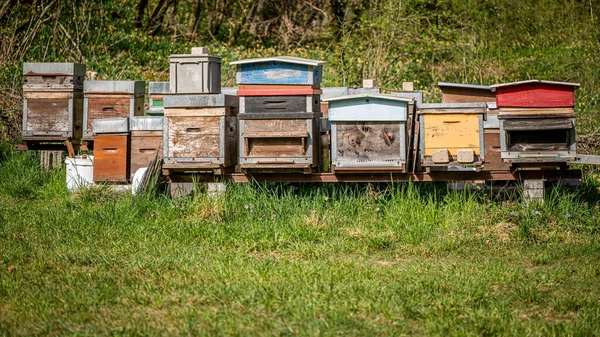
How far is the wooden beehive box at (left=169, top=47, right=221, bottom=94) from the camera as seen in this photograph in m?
7.59

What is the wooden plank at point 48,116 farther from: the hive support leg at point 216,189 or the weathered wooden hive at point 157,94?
the hive support leg at point 216,189

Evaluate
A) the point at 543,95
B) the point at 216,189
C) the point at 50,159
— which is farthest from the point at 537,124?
the point at 50,159

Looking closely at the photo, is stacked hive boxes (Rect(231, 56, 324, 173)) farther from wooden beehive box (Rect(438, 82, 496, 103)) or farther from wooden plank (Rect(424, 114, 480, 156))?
wooden beehive box (Rect(438, 82, 496, 103))

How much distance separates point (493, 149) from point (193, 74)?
3222 millimetres

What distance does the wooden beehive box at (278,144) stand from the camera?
715 centimetres

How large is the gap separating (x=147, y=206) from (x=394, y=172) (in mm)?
2506

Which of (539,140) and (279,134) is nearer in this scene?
(279,134)

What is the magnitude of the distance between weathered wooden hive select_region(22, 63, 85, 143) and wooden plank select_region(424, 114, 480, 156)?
4.58 meters

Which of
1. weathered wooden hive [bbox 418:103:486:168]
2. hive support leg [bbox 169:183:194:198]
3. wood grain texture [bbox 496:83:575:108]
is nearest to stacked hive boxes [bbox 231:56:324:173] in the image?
hive support leg [bbox 169:183:194:198]

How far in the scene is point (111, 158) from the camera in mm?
8031

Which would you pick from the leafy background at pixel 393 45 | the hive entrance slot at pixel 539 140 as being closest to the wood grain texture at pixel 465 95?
the hive entrance slot at pixel 539 140

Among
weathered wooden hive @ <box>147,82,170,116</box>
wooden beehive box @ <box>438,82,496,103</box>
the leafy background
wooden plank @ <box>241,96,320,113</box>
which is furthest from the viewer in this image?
the leafy background

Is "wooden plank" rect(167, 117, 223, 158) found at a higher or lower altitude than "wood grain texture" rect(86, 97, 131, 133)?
lower

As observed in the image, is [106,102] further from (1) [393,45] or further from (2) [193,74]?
(1) [393,45]
